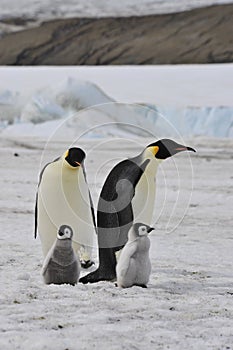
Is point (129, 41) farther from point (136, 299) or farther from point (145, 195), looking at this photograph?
point (136, 299)

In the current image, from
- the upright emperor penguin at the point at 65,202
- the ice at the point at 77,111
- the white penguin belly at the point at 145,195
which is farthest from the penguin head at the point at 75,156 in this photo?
the ice at the point at 77,111

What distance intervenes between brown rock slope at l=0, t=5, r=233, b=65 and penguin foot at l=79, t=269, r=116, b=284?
10.7 meters

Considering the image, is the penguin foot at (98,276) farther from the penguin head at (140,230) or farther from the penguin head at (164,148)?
the penguin head at (164,148)

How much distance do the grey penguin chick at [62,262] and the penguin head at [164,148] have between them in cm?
53

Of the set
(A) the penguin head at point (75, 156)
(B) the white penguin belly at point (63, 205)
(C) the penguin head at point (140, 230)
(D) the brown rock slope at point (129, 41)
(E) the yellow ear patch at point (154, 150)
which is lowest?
(C) the penguin head at point (140, 230)

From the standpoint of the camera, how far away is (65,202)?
3236mm

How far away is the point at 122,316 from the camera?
2.54m

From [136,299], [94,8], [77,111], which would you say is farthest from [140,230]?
[94,8]

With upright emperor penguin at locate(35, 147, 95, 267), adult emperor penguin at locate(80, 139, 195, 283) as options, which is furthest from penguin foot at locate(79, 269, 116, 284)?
upright emperor penguin at locate(35, 147, 95, 267)

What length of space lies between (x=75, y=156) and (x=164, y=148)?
0.36m

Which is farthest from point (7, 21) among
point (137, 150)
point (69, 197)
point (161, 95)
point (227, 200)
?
point (69, 197)

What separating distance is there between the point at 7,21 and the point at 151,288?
12.0 meters

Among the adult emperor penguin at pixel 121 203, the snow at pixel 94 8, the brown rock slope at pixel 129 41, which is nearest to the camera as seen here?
the adult emperor penguin at pixel 121 203

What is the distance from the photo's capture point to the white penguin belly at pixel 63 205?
10.5ft
